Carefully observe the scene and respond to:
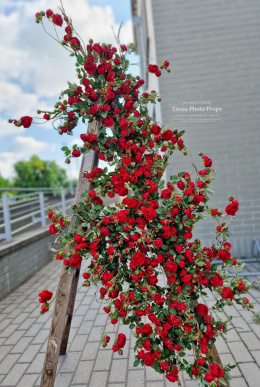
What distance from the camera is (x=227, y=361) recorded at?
102 inches

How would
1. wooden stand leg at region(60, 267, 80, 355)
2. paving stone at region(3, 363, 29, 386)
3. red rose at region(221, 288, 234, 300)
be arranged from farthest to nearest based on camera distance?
paving stone at region(3, 363, 29, 386), wooden stand leg at region(60, 267, 80, 355), red rose at region(221, 288, 234, 300)

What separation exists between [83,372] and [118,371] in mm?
264

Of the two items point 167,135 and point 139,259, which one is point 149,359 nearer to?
point 139,259

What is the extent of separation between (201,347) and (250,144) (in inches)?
146

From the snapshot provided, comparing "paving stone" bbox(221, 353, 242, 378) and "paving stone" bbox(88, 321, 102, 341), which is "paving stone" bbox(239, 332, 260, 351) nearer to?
"paving stone" bbox(221, 353, 242, 378)

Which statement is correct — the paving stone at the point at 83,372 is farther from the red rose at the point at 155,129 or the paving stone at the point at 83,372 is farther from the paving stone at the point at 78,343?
the red rose at the point at 155,129

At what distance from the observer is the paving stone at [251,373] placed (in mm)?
2281

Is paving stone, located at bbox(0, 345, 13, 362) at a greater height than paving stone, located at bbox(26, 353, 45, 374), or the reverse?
paving stone, located at bbox(26, 353, 45, 374)

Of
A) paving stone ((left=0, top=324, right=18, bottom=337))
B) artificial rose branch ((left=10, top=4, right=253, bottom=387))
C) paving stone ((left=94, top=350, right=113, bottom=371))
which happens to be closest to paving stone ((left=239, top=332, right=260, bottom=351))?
artificial rose branch ((left=10, top=4, right=253, bottom=387))

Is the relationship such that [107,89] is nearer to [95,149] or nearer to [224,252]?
[95,149]

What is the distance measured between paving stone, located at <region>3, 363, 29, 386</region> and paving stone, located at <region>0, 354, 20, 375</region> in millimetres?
45

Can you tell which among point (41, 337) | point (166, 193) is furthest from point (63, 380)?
point (166, 193)

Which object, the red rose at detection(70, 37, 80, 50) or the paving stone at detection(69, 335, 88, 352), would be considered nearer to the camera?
the red rose at detection(70, 37, 80, 50)

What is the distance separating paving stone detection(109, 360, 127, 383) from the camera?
246cm
